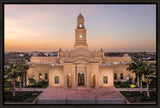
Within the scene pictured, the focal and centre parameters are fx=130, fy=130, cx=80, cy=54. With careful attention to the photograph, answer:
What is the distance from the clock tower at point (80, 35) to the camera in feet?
99.2

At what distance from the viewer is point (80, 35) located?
3084 centimetres

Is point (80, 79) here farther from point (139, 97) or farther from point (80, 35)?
point (139, 97)

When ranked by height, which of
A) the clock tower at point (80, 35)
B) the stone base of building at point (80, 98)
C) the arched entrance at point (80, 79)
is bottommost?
the stone base of building at point (80, 98)

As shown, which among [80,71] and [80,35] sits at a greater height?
[80,35]

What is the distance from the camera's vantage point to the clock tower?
30250 mm

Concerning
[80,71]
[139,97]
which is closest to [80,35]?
[80,71]

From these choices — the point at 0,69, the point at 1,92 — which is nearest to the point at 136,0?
the point at 0,69

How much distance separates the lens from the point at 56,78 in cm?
2623

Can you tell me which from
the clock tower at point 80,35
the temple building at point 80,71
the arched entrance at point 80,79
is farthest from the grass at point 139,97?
the clock tower at point 80,35

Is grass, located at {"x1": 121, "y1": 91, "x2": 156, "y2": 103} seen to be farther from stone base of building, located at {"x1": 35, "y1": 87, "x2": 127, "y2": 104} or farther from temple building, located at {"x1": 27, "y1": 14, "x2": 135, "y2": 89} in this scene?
temple building, located at {"x1": 27, "y1": 14, "x2": 135, "y2": 89}

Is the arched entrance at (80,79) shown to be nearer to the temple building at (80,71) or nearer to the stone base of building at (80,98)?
the temple building at (80,71)

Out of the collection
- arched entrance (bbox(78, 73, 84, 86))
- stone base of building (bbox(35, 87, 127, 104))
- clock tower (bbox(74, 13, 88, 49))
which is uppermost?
clock tower (bbox(74, 13, 88, 49))

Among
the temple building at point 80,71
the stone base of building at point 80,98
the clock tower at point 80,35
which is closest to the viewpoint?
the stone base of building at point 80,98

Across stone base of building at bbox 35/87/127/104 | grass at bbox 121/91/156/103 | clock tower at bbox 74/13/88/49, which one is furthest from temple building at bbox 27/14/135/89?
grass at bbox 121/91/156/103
